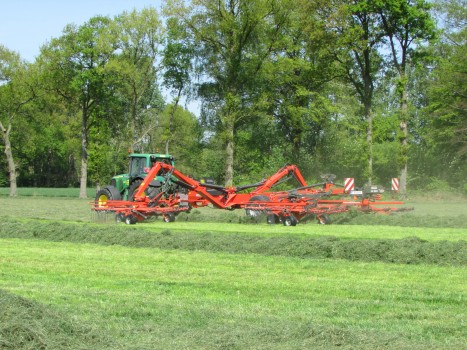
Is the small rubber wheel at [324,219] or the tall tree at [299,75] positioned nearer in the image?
the small rubber wheel at [324,219]

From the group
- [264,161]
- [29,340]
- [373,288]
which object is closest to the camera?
[29,340]

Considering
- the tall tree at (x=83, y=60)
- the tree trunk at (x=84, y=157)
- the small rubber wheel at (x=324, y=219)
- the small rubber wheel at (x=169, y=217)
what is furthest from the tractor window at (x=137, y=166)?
the tree trunk at (x=84, y=157)

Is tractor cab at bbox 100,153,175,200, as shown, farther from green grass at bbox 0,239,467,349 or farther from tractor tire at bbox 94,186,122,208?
green grass at bbox 0,239,467,349

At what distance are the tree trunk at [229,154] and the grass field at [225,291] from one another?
23623 mm

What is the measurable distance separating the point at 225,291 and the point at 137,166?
1455cm

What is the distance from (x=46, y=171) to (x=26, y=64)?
98.4 ft

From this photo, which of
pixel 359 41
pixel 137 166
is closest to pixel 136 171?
pixel 137 166

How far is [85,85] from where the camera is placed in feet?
151

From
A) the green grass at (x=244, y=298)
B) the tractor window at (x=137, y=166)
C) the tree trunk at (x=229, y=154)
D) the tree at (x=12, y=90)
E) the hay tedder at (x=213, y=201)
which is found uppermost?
the tree at (x=12, y=90)

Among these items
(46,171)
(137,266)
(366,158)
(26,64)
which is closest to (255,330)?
(137,266)

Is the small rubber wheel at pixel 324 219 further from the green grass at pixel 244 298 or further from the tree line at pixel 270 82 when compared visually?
the tree line at pixel 270 82

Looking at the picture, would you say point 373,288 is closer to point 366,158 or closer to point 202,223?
point 202,223

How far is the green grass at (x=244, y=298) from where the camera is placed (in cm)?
650

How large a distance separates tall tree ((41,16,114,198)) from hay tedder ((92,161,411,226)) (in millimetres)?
23267
